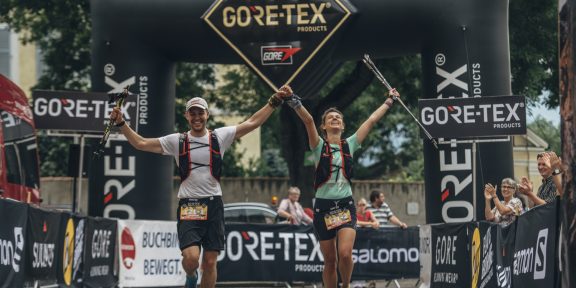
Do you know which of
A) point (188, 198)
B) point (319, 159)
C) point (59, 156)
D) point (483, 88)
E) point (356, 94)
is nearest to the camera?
point (188, 198)

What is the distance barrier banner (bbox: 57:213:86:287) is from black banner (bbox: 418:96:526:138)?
5.12 metres

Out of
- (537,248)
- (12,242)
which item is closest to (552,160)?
(537,248)

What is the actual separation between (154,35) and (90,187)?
270cm

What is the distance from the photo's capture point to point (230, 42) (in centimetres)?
1895

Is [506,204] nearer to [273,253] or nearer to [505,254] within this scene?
[505,254]

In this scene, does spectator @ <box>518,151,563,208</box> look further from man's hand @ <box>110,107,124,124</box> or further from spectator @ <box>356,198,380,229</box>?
spectator @ <box>356,198,380,229</box>

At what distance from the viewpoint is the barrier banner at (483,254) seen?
13.1 metres

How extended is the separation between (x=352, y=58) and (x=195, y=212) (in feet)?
30.9

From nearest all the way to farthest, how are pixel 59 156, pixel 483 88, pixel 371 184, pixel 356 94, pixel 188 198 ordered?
pixel 188 198, pixel 483 88, pixel 356 94, pixel 371 184, pixel 59 156

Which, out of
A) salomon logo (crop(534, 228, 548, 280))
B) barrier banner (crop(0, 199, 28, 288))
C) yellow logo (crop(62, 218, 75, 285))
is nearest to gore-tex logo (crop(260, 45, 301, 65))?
yellow logo (crop(62, 218, 75, 285))

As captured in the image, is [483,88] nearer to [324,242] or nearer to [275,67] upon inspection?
[275,67]

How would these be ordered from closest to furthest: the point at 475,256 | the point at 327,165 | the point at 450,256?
the point at 327,165 → the point at 475,256 → the point at 450,256

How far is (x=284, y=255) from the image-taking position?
2073 cm

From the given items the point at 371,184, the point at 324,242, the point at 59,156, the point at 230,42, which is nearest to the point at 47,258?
the point at 324,242
